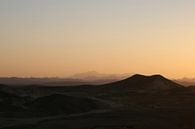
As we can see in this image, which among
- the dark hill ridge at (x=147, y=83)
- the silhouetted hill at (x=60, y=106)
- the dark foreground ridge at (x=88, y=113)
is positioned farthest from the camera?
the dark hill ridge at (x=147, y=83)

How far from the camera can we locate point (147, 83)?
356 ft

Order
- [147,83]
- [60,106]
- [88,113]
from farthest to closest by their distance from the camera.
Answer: [147,83] → [60,106] → [88,113]

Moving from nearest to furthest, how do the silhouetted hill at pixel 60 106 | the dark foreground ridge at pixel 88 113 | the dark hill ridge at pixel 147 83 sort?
the dark foreground ridge at pixel 88 113, the silhouetted hill at pixel 60 106, the dark hill ridge at pixel 147 83

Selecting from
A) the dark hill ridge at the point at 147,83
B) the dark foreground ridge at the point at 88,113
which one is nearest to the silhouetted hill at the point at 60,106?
the dark foreground ridge at the point at 88,113

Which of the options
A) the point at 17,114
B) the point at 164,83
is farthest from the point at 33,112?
the point at 164,83

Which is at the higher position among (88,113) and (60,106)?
(60,106)

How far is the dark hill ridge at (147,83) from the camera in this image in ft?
343

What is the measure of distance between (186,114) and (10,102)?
2560 cm

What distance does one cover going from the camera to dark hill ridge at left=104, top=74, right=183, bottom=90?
4122 inches

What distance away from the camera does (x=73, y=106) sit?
62.1 meters

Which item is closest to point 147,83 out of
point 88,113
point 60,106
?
point 60,106

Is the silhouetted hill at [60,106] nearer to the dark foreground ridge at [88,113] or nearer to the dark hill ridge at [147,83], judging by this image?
the dark foreground ridge at [88,113]

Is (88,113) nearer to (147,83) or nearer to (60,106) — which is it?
(60,106)

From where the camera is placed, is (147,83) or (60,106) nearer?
(60,106)
